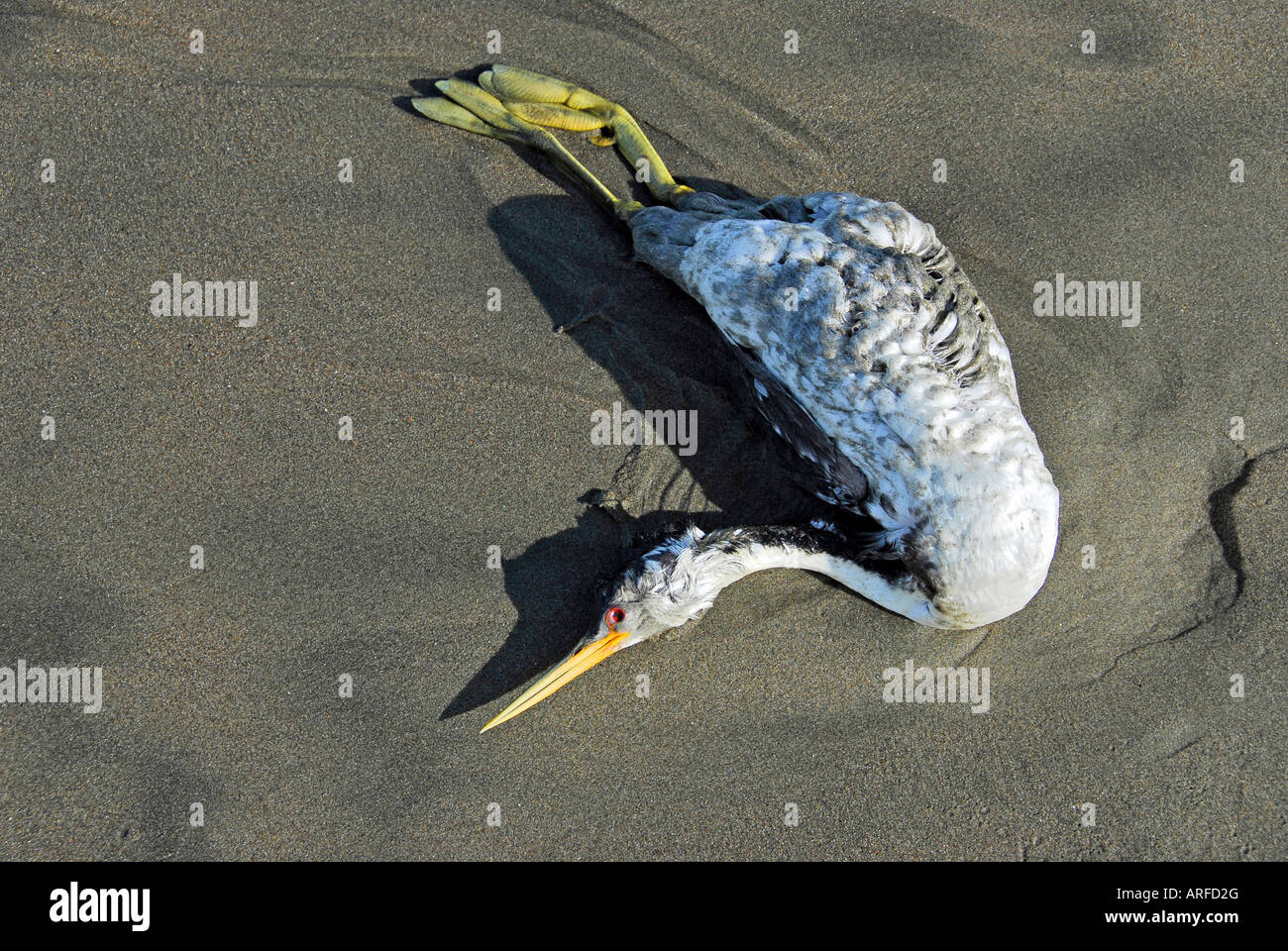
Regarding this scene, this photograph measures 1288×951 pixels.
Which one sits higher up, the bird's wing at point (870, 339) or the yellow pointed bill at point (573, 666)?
the bird's wing at point (870, 339)

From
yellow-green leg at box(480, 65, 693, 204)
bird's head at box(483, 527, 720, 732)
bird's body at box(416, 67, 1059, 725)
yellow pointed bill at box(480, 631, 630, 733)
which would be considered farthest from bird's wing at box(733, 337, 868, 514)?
yellow pointed bill at box(480, 631, 630, 733)

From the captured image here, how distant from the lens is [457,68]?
3928 mm

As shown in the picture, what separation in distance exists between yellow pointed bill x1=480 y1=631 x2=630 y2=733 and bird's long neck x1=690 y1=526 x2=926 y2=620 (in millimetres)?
427

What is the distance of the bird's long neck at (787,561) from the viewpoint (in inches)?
137

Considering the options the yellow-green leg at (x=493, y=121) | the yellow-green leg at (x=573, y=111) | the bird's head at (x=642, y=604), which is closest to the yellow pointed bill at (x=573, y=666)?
the bird's head at (x=642, y=604)

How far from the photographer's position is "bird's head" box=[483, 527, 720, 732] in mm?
3420

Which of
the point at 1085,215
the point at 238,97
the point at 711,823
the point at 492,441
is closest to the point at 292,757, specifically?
the point at 492,441

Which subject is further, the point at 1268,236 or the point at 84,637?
the point at 1268,236

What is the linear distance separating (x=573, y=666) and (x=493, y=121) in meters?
2.58

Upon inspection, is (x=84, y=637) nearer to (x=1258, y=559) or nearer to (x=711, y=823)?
(x=711, y=823)

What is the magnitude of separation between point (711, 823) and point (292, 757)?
6.48 feet

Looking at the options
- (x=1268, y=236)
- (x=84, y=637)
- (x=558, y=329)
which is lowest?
(x=84, y=637)

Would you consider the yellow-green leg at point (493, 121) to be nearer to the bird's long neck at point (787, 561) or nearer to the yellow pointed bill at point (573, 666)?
the bird's long neck at point (787, 561)

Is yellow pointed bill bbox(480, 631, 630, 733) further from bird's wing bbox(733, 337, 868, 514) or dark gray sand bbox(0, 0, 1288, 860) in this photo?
bird's wing bbox(733, 337, 868, 514)
